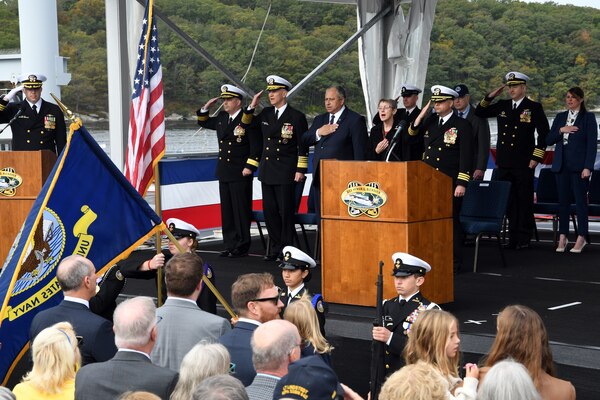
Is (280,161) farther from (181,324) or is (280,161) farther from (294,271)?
(181,324)

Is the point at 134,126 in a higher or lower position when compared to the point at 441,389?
higher

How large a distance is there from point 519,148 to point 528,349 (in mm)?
6905

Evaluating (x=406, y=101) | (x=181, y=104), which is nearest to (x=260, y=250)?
(x=406, y=101)

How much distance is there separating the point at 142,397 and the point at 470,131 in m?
6.33

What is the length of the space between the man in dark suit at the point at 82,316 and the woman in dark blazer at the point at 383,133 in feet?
14.0

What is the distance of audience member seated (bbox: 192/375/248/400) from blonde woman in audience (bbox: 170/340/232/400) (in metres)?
0.45

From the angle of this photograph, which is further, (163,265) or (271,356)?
(163,265)

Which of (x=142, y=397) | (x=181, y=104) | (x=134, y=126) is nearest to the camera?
(x=142, y=397)

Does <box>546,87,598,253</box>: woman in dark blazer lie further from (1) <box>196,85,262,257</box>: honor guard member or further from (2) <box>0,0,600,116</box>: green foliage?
(2) <box>0,0,600,116</box>: green foliage

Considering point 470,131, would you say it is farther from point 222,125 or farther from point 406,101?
point 222,125

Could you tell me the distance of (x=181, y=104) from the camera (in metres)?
22.2

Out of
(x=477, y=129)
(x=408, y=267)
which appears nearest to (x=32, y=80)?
(x=477, y=129)

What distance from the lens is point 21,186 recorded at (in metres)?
10.1

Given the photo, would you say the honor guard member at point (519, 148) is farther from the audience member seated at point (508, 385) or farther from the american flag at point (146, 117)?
the audience member seated at point (508, 385)
